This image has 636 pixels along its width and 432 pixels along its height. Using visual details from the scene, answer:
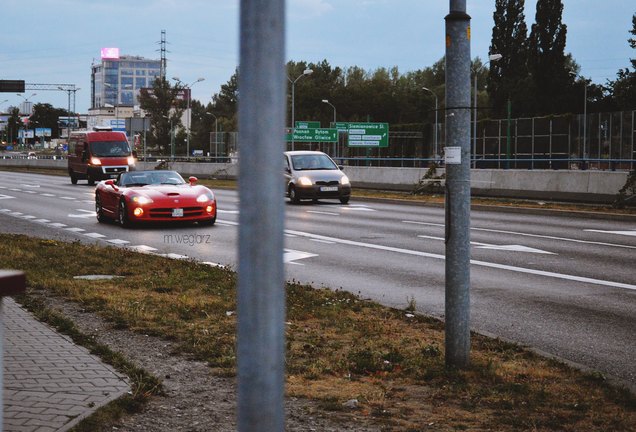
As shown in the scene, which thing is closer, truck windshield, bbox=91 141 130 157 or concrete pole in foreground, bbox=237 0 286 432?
concrete pole in foreground, bbox=237 0 286 432

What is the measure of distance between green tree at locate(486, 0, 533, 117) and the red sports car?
72.1m

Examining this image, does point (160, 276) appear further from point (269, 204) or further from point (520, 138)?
point (520, 138)

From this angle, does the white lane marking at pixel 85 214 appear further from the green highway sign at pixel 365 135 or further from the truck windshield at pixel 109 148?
the green highway sign at pixel 365 135

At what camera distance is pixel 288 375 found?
276 inches

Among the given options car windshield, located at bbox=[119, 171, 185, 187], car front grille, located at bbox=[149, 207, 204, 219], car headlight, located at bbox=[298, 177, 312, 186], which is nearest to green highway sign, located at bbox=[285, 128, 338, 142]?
car headlight, located at bbox=[298, 177, 312, 186]

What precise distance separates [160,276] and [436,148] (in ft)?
162

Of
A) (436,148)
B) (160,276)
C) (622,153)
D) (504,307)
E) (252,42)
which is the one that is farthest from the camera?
(436,148)

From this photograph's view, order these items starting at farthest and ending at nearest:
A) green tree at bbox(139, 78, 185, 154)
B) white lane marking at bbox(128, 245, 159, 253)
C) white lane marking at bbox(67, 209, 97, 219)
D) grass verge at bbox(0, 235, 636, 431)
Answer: green tree at bbox(139, 78, 185, 154) → white lane marking at bbox(67, 209, 97, 219) → white lane marking at bbox(128, 245, 159, 253) → grass verge at bbox(0, 235, 636, 431)

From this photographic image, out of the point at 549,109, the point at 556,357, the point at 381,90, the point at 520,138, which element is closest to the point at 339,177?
the point at 556,357

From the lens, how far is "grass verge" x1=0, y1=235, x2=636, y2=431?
6.00m

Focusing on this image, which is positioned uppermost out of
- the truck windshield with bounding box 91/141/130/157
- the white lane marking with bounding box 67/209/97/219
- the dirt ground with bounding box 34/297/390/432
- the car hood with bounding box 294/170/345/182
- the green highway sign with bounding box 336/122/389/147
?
the green highway sign with bounding box 336/122/389/147

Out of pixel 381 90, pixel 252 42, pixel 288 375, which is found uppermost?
pixel 381 90

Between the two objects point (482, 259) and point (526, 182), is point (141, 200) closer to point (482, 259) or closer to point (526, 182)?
point (482, 259)

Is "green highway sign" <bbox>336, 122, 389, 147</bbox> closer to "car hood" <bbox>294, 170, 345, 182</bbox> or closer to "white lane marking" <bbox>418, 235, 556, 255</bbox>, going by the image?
"car hood" <bbox>294, 170, 345, 182</bbox>
